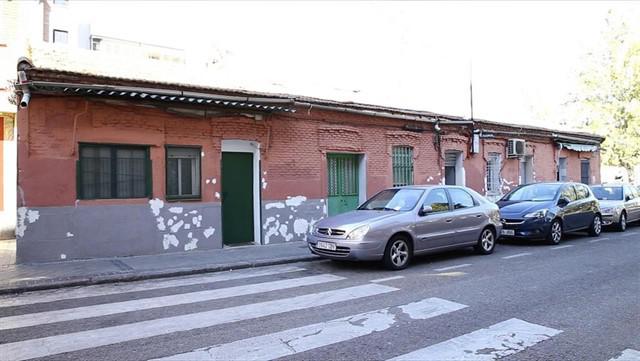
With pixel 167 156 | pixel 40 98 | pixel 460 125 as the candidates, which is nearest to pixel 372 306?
pixel 167 156

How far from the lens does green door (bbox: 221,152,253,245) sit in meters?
11.9

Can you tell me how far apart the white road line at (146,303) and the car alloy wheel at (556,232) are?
21.9 ft

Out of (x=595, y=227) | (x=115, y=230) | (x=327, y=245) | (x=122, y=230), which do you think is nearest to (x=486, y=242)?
(x=327, y=245)

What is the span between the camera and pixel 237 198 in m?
12.1

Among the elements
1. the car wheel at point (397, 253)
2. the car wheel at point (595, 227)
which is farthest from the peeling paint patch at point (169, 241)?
the car wheel at point (595, 227)

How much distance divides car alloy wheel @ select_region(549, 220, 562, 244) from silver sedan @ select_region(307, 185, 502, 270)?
6.71 feet

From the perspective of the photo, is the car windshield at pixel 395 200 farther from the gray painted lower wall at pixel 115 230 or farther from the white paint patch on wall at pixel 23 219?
the white paint patch on wall at pixel 23 219

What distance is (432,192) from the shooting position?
9594 mm

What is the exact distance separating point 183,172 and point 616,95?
997 inches

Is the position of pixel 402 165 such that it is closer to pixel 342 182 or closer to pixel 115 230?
pixel 342 182

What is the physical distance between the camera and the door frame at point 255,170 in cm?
1195

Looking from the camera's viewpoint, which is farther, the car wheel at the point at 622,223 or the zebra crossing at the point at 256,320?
the car wheel at the point at 622,223

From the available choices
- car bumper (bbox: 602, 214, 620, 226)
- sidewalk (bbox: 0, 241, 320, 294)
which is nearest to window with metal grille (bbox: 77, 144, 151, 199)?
sidewalk (bbox: 0, 241, 320, 294)

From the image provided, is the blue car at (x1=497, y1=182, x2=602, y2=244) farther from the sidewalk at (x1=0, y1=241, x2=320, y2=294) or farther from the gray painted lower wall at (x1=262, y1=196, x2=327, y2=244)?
the sidewalk at (x1=0, y1=241, x2=320, y2=294)
